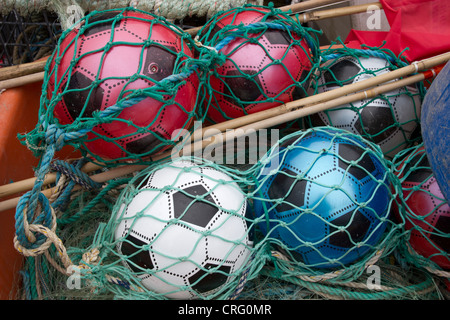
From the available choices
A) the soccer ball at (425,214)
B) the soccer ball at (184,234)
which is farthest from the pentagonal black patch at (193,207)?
the soccer ball at (425,214)

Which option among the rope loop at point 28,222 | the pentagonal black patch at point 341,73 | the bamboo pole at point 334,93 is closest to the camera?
the rope loop at point 28,222

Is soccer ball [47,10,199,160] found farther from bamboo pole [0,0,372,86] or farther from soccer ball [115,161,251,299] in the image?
bamboo pole [0,0,372,86]

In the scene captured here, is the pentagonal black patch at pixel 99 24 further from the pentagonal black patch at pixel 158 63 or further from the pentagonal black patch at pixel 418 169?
the pentagonal black patch at pixel 418 169

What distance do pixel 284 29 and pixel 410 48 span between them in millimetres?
779

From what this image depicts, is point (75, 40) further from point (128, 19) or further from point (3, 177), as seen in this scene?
point (3, 177)

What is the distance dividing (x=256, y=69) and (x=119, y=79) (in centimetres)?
55

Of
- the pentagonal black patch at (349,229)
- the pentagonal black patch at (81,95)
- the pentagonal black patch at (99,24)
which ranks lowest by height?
the pentagonal black patch at (349,229)

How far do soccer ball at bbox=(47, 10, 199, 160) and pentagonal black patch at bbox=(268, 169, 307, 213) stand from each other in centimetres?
42

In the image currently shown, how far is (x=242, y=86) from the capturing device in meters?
1.70

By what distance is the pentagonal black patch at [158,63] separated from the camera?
4.75 ft

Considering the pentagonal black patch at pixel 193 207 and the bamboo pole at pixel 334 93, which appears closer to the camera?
the pentagonal black patch at pixel 193 207

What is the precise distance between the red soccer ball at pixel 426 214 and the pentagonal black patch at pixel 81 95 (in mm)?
1175

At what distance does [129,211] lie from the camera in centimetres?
146

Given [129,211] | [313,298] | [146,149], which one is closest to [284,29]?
[146,149]
